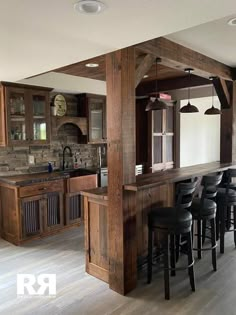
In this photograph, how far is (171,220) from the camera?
2672 mm

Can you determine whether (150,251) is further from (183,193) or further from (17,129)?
(17,129)

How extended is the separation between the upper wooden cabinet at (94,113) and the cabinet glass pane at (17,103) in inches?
49.6

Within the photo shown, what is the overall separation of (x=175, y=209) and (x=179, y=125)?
4008mm

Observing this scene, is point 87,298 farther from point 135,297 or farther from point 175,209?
point 175,209

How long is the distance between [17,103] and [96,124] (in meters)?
1.60

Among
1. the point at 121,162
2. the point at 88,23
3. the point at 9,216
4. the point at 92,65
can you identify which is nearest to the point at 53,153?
the point at 9,216

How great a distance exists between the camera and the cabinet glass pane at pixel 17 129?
415cm

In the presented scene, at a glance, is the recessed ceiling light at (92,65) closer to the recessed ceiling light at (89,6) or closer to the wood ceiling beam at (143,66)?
the wood ceiling beam at (143,66)

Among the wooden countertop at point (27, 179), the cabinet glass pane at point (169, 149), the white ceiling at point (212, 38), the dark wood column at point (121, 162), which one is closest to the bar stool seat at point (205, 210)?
the dark wood column at point (121, 162)

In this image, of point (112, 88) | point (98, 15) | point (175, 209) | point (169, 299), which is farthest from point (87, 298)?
point (98, 15)

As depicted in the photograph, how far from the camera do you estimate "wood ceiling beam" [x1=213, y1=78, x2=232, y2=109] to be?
4.36m

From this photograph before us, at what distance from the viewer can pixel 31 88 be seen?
4273mm

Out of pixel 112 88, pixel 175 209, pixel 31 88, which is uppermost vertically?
pixel 31 88

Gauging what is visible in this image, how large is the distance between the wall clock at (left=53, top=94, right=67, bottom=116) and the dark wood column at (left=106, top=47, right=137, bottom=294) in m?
2.44
